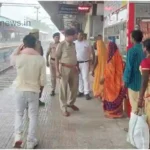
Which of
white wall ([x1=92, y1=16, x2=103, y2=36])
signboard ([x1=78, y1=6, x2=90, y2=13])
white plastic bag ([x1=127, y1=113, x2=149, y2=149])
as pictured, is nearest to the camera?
white plastic bag ([x1=127, y1=113, x2=149, y2=149])

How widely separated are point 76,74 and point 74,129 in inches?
56.8

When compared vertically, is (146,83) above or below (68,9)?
below

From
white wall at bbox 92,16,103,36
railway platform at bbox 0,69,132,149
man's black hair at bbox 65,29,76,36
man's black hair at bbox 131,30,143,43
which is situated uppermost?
white wall at bbox 92,16,103,36

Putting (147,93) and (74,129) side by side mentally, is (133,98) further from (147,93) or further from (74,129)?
(74,129)

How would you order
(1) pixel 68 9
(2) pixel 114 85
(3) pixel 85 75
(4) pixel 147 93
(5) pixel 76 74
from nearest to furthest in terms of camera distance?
(4) pixel 147 93, (2) pixel 114 85, (5) pixel 76 74, (3) pixel 85 75, (1) pixel 68 9

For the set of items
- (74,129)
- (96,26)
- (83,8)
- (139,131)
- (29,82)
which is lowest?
(74,129)

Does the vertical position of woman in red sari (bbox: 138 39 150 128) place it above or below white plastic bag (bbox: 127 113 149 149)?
above

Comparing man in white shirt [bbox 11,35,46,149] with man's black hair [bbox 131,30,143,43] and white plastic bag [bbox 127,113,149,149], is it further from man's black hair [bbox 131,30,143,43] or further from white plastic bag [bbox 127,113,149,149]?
man's black hair [bbox 131,30,143,43]

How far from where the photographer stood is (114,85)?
6598 millimetres

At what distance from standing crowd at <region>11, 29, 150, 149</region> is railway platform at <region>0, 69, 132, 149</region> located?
0.80 ft

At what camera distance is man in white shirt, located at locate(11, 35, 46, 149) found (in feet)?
15.4

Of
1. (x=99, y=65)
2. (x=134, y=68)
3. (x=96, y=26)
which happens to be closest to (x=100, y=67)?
(x=99, y=65)

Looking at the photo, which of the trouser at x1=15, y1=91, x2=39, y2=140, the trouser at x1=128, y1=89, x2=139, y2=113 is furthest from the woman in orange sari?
the trouser at x1=15, y1=91, x2=39, y2=140

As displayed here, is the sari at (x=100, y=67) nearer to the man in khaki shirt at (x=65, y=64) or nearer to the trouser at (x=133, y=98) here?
the man in khaki shirt at (x=65, y=64)
